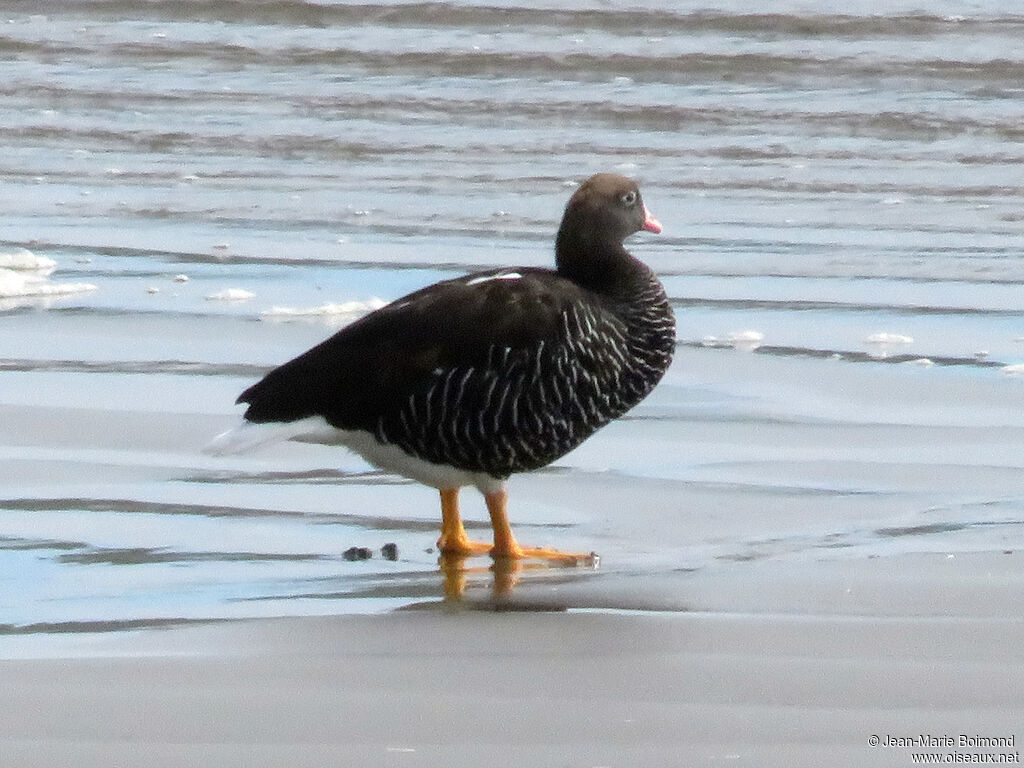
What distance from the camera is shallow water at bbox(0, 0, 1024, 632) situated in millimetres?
6188

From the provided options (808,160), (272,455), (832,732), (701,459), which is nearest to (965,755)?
(832,732)

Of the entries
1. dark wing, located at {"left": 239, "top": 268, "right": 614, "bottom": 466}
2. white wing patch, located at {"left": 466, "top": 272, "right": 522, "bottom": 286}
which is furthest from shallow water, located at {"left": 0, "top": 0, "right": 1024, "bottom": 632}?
white wing patch, located at {"left": 466, "top": 272, "right": 522, "bottom": 286}

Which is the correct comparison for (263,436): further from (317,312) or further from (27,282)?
(27,282)

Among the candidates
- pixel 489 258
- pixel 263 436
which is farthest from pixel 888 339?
pixel 263 436

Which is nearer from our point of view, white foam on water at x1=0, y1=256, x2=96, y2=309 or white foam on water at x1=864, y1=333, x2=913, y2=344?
white foam on water at x1=864, y1=333, x2=913, y2=344

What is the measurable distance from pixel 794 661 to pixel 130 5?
1563cm

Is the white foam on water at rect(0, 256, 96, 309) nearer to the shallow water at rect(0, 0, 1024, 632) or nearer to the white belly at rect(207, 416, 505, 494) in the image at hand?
the shallow water at rect(0, 0, 1024, 632)

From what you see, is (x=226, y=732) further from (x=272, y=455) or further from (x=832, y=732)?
(x=272, y=455)

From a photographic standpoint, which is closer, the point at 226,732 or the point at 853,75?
the point at 226,732

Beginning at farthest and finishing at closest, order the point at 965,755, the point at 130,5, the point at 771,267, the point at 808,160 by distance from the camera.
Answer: the point at 130,5 < the point at 808,160 < the point at 771,267 < the point at 965,755

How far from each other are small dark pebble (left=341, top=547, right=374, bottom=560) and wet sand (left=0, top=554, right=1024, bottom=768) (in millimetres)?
607

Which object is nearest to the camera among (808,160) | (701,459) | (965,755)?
(965,755)

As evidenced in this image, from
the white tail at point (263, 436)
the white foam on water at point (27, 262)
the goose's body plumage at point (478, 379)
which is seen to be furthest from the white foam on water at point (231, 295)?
the white tail at point (263, 436)

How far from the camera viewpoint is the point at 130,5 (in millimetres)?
19297
